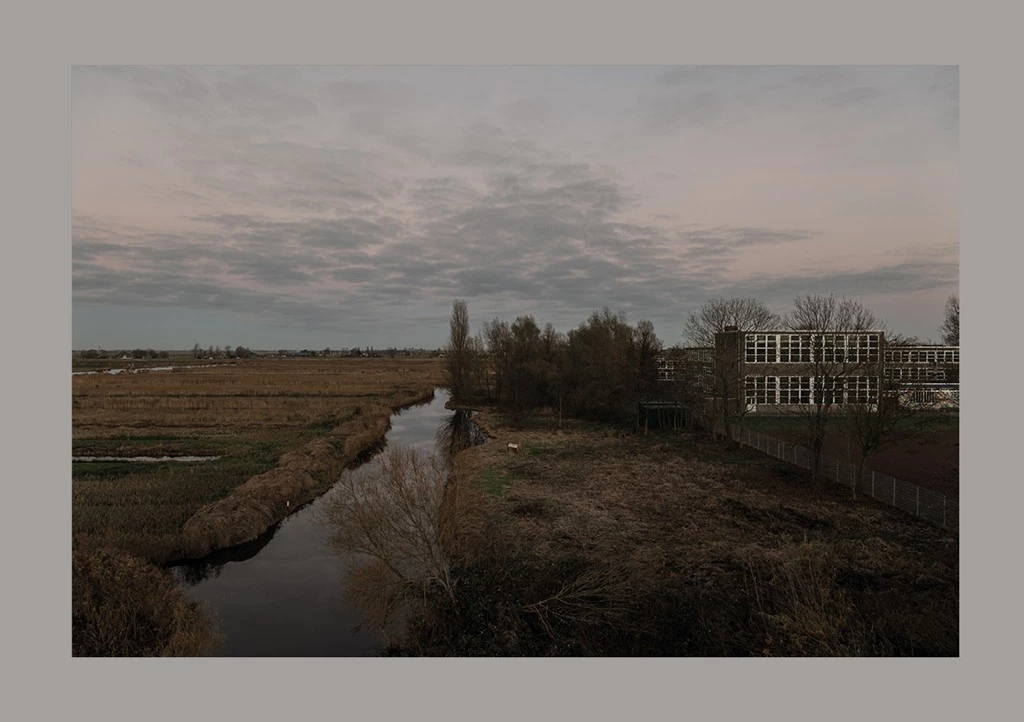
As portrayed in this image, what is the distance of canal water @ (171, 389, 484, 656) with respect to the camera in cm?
1156

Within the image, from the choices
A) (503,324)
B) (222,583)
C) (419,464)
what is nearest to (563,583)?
(419,464)

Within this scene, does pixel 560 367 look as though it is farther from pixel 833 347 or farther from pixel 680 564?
pixel 680 564

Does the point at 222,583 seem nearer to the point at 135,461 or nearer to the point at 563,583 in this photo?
the point at 563,583

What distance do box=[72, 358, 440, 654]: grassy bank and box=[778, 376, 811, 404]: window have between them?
2917 cm

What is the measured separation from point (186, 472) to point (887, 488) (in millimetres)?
26948

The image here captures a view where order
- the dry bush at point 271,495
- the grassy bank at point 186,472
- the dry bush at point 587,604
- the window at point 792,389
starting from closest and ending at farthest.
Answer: the dry bush at point 587,604 → the grassy bank at point 186,472 → the dry bush at point 271,495 → the window at point 792,389

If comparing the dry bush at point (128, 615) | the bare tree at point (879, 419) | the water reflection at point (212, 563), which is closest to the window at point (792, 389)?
the bare tree at point (879, 419)

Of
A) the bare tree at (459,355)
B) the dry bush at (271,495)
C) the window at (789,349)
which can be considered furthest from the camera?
the bare tree at (459,355)

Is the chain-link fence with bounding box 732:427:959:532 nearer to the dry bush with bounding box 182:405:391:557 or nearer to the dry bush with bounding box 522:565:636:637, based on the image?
the dry bush with bounding box 522:565:636:637

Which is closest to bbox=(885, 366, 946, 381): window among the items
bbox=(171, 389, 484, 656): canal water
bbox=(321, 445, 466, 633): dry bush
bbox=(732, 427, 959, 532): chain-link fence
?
bbox=(732, 427, 959, 532): chain-link fence

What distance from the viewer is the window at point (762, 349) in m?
38.8

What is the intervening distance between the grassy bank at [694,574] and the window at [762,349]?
18555mm

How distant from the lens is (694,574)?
13094 millimetres

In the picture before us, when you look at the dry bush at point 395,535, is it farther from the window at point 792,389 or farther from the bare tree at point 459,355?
the bare tree at point 459,355
